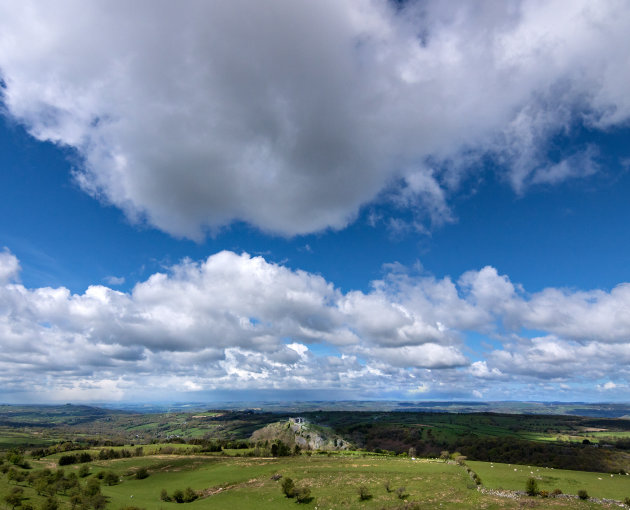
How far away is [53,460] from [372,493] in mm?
161173

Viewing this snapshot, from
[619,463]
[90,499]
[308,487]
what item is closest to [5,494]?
[90,499]

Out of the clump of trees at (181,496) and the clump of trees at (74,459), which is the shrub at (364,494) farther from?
the clump of trees at (74,459)

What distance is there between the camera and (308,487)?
84.8m

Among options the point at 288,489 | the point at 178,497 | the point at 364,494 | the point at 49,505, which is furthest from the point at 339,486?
the point at 49,505

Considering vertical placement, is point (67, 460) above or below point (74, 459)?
above

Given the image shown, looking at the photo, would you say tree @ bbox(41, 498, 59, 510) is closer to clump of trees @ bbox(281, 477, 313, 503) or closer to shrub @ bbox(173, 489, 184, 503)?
shrub @ bbox(173, 489, 184, 503)

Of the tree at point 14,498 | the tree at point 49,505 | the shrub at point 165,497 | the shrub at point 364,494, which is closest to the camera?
the tree at point 49,505

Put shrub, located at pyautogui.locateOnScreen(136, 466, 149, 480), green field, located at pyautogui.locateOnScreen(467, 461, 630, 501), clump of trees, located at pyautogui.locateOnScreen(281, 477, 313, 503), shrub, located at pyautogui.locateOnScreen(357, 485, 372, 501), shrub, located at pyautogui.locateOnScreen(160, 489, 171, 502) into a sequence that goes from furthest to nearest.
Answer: shrub, located at pyautogui.locateOnScreen(136, 466, 149, 480), shrub, located at pyautogui.locateOnScreen(160, 489, 171, 502), clump of trees, located at pyautogui.locateOnScreen(281, 477, 313, 503), shrub, located at pyautogui.locateOnScreen(357, 485, 372, 501), green field, located at pyautogui.locateOnScreen(467, 461, 630, 501)

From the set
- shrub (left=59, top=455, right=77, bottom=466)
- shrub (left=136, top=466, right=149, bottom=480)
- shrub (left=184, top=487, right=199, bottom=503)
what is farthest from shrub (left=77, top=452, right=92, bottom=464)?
shrub (left=184, top=487, right=199, bottom=503)

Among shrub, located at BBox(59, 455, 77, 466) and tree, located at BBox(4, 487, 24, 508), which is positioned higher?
tree, located at BBox(4, 487, 24, 508)

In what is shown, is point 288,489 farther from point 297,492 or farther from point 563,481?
point 563,481

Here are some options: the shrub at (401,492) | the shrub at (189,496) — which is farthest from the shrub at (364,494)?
the shrub at (189,496)

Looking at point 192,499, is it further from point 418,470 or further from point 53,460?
point 53,460

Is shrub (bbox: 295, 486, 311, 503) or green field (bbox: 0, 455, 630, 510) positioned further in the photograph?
shrub (bbox: 295, 486, 311, 503)
